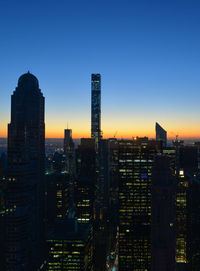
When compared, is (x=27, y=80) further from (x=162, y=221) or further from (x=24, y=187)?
(x=162, y=221)

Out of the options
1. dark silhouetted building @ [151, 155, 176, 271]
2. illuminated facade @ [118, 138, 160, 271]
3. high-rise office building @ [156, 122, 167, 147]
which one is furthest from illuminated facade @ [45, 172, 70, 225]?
dark silhouetted building @ [151, 155, 176, 271]

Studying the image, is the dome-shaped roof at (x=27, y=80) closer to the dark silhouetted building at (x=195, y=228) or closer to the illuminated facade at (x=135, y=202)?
the illuminated facade at (x=135, y=202)

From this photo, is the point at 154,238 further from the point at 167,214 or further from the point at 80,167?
the point at 80,167

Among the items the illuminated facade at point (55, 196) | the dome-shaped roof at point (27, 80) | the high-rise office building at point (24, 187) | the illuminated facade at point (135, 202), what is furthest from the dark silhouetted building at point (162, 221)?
the illuminated facade at point (55, 196)

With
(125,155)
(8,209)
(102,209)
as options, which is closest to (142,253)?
(125,155)

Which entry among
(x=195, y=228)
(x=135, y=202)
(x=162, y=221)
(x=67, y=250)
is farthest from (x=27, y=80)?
(x=162, y=221)

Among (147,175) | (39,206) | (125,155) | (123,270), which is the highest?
(125,155)
